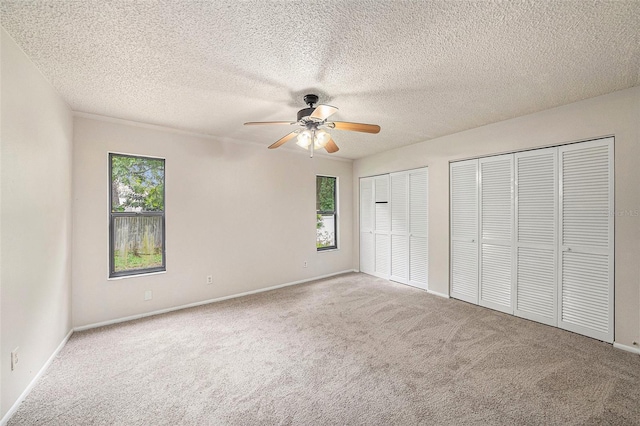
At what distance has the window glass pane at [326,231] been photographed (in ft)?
18.0

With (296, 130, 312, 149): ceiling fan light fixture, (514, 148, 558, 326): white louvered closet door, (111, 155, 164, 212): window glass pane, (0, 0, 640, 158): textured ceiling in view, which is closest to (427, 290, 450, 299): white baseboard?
(514, 148, 558, 326): white louvered closet door

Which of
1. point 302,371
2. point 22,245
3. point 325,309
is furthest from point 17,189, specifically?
point 325,309

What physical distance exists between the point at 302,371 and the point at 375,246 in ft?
11.5

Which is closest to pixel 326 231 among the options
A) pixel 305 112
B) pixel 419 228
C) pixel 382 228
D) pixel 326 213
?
pixel 326 213

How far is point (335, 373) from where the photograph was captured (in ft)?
7.46

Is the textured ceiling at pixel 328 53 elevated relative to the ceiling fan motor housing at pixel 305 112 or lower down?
elevated

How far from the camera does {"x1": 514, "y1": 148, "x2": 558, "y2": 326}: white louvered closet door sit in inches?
124

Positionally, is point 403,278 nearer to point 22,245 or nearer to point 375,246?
point 375,246

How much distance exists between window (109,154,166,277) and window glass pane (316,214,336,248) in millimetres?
2785

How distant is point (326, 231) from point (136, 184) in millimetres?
3360

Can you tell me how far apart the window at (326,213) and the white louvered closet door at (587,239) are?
3.60 m

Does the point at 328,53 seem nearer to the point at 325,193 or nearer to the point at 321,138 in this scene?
the point at 321,138

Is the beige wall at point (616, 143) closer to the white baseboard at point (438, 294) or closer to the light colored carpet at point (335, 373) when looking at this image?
the white baseboard at point (438, 294)

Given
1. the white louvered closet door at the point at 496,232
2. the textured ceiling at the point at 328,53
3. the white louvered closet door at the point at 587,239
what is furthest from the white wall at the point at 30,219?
the white louvered closet door at the point at 587,239
